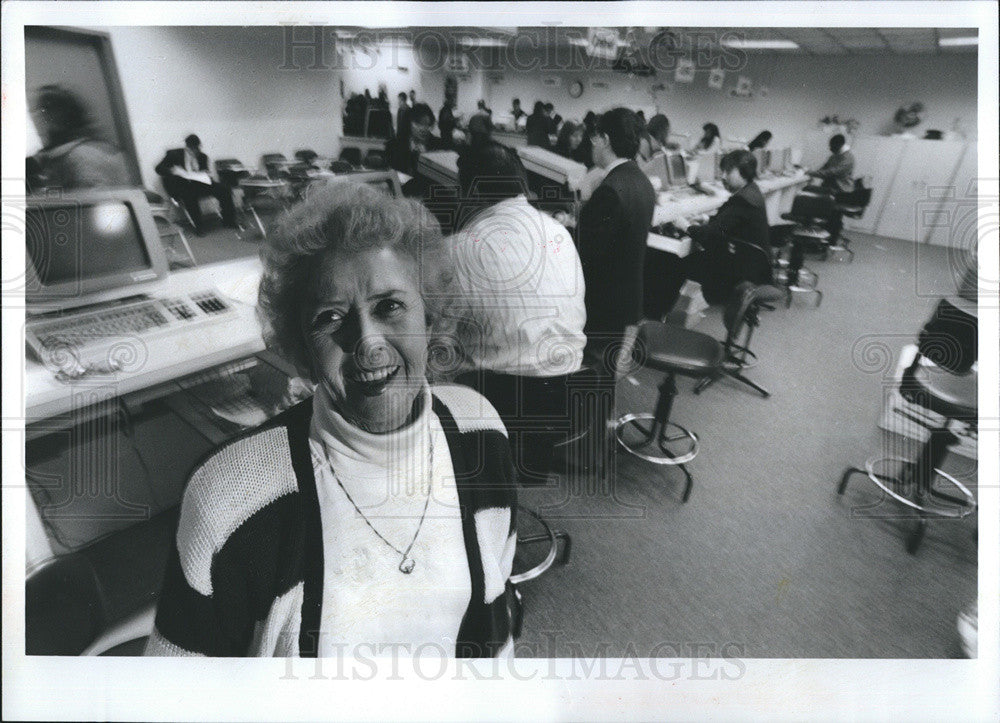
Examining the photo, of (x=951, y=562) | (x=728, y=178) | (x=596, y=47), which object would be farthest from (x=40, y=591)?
(x=951, y=562)

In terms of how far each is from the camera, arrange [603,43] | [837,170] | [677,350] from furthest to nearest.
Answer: [677,350] → [837,170] → [603,43]

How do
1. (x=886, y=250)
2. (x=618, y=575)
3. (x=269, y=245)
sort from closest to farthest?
(x=269, y=245)
(x=886, y=250)
(x=618, y=575)

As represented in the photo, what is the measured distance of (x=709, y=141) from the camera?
1.25 metres

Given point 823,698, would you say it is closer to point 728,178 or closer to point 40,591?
point 728,178

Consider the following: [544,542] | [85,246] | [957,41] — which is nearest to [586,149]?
[957,41]

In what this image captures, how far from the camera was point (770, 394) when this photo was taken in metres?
1.28

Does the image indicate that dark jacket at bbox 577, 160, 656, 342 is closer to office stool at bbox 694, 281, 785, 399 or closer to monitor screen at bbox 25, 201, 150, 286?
office stool at bbox 694, 281, 785, 399

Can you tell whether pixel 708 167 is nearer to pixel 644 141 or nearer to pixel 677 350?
pixel 644 141

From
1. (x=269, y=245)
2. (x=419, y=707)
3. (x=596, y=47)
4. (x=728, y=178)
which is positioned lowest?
(x=419, y=707)

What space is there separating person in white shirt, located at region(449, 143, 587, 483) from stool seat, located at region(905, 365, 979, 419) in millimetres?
826

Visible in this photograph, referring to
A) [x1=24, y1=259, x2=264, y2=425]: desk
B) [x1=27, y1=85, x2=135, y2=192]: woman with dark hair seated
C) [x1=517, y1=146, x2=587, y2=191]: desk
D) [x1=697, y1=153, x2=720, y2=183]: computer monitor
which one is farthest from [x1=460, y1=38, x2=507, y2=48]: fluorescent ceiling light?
[x1=27, y1=85, x2=135, y2=192]: woman with dark hair seated

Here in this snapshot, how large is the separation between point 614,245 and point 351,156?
66cm

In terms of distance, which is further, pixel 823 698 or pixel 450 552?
pixel 823 698

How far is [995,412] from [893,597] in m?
0.52
